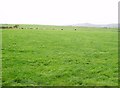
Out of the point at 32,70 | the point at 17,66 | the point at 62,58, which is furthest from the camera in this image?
the point at 62,58

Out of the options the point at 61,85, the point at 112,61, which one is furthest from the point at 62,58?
the point at 61,85

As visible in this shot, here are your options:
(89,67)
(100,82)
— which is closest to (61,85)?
(100,82)

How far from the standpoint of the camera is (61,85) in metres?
16.8

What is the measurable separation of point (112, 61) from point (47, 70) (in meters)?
7.49

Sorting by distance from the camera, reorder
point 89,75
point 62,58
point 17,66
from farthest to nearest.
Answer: point 62,58, point 17,66, point 89,75

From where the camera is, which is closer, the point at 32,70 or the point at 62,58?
the point at 32,70

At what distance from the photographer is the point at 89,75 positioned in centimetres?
1980

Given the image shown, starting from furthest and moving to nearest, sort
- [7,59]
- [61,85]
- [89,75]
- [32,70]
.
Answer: [7,59] < [32,70] < [89,75] < [61,85]

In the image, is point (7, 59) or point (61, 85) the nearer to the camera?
point (61, 85)

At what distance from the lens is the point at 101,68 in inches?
877

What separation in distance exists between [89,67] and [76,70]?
1713 millimetres

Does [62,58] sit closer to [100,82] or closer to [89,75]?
[89,75]

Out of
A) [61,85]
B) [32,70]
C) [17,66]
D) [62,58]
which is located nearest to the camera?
[61,85]

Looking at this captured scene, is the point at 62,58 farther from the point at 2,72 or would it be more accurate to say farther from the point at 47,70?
the point at 2,72
